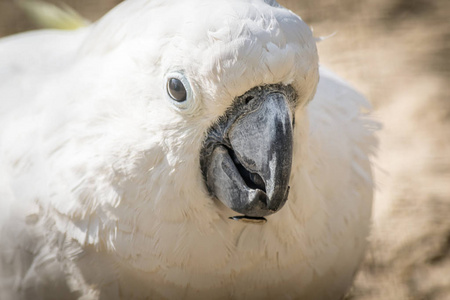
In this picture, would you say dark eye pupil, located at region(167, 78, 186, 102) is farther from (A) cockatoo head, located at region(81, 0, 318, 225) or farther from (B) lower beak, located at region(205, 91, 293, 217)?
(B) lower beak, located at region(205, 91, 293, 217)

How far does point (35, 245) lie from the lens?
219cm

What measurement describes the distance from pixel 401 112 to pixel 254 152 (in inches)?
83.0

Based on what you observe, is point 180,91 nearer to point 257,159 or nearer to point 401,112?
point 257,159

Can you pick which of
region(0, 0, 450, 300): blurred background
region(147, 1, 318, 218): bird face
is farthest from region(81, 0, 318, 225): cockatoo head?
region(0, 0, 450, 300): blurred background

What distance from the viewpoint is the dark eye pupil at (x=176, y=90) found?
174cm

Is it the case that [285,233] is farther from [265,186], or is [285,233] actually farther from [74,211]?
[74,211]

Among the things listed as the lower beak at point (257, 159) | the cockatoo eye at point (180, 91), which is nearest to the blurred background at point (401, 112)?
the lower beak at point (257, 159)

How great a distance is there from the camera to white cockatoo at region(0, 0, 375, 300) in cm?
172

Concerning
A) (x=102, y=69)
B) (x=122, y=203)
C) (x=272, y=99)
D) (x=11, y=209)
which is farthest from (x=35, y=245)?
(x=272, y=99)

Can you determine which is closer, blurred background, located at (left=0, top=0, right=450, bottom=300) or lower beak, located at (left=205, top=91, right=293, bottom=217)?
lower beak, located at (left=205, top=91, right=293, bottom=217)

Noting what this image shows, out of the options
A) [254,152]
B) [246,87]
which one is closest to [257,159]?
[254,152]

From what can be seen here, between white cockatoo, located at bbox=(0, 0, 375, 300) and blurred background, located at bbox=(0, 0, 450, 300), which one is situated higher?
white cockatoo, located at bbox=(0, 0, 375, 300)

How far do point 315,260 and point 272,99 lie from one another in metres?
0.74

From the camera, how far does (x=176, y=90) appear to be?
1746 millimetres
